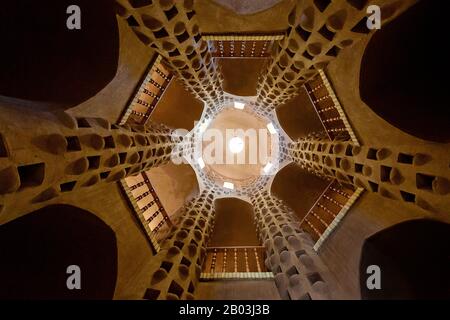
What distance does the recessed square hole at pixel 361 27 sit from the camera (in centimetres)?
795

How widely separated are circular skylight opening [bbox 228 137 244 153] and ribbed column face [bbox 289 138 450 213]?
12902 mm

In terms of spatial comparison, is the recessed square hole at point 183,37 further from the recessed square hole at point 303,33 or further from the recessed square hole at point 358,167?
the recessed square hole at point 358,167

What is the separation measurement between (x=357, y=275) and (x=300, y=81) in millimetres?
7636

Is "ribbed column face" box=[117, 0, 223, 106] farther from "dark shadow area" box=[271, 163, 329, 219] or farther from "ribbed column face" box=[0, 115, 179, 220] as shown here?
"dark shadow area" box=[271, 163, 329, 219]

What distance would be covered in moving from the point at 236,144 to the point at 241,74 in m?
6.95

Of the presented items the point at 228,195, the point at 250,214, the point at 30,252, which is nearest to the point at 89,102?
the point at 30,252

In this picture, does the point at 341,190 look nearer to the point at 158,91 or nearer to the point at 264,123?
the point at 264,123

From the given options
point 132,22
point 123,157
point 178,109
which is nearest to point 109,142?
point 123,157

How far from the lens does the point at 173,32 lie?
32.3 feet

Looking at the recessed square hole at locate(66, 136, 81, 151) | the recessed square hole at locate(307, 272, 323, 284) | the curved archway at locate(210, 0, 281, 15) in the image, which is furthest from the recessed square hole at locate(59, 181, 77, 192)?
the recessed square hole at locate(307, 272, 323, 284)

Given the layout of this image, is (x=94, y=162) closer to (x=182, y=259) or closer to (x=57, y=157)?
(x=57, y=157)

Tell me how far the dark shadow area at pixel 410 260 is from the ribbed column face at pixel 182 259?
227 inches

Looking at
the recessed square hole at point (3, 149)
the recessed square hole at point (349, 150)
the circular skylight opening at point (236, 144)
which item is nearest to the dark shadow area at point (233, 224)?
the circular skylight opening at point (236, 144)

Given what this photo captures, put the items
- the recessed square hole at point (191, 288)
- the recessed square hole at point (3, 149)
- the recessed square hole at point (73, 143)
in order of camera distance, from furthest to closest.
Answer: the recessed square hole at point (191, 288), the recessed square hole at point (73, 143), the recessed square hole at point (3, 149)
